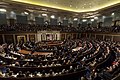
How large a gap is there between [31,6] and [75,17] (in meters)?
15.6

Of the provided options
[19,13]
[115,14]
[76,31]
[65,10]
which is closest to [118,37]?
[115,14]

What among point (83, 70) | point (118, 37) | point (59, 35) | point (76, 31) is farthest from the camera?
point (76, 31)

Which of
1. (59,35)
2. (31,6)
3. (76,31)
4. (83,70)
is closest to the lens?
(83,70)

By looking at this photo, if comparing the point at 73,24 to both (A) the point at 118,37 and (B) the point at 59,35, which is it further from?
(A) the point at 118,37

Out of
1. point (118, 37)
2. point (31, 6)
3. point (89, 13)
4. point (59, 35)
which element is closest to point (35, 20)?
point (31, 6)

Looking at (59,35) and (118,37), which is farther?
(59,35)

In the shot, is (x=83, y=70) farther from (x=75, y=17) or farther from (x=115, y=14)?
(x=75, y=17)

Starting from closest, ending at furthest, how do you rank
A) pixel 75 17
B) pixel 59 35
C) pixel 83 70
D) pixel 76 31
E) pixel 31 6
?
1. pixel 83 70
2. pixel 31 6
3. pixel 59 35
4. pixel 76 31
5. pixel 75 17

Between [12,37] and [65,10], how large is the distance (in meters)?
17.4

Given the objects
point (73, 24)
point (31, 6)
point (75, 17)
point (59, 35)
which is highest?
point (31, 6)

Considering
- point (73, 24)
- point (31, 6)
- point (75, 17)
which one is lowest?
point (73, 24)

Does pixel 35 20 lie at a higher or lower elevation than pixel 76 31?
higher

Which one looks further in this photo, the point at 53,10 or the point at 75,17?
the point at 75,17

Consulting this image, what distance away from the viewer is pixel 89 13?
32.3m
